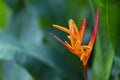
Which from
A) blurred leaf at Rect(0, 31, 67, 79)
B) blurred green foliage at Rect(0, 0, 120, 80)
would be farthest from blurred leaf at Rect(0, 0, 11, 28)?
blurred leaf at Rect(0, 31, 67, 79)

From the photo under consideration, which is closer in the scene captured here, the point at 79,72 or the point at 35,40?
the point at 79,72

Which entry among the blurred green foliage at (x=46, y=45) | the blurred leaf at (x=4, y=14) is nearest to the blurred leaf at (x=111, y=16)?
the blurred green foliage at (x=46, y=45)

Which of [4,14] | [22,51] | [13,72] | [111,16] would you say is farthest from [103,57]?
[4,14]

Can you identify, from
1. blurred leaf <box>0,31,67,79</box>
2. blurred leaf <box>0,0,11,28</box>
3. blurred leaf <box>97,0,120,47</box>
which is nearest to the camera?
blurred leaf <box>97,0,120,47</box>

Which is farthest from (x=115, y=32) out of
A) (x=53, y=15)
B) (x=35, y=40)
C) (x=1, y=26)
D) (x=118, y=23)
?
(x=1, y=26)

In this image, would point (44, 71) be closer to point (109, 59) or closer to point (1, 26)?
point (109, 59)

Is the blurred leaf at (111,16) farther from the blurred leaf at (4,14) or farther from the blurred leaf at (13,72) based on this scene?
the blurred leaf at (4,14)

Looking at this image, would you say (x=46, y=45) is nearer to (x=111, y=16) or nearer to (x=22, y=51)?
(x=22, y=51)

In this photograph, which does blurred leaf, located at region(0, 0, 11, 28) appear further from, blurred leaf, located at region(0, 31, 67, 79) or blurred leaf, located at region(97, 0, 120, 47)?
blurred leaf, located at region(97, 0, 120, 47)
